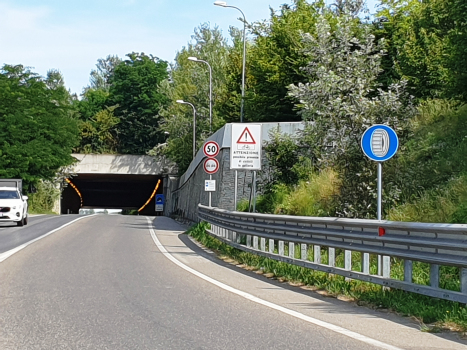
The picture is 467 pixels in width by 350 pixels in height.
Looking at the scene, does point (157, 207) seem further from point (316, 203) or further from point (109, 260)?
point (109, 260)

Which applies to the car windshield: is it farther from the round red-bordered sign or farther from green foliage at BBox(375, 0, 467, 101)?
green foliage at BBox(375, 0, 467, 101)

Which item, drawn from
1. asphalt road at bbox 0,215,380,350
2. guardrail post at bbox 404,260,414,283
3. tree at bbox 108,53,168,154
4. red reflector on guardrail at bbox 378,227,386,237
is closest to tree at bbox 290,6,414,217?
asphalt road at bbox 0,215,380,350

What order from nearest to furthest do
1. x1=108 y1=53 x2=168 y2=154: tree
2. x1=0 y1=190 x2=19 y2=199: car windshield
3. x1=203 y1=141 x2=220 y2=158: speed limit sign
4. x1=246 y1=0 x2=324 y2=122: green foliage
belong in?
1. x1=203 y1=141 x2=220 y2=158: speed limit sign
2. x1=0 y1=190 x2=19 y2=199: car windshield
3. x1=246 y1=0 x2=324 y2=122: green foliage
4. x1=108 y1=53 x2=168 y2=154: tree

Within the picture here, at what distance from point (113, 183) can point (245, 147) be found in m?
68.9

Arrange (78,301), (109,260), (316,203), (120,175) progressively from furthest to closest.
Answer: (120,175) < (316,203) < (109,260) < (78,301)

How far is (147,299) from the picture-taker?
9.89 meters

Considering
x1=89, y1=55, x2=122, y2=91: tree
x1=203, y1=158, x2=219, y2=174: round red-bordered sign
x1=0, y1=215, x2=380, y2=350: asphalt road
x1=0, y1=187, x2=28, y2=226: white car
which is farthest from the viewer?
x1=89, y1=55, x2=122, y2=91: tree

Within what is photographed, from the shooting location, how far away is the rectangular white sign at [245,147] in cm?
1862

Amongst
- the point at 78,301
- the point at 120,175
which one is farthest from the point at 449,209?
the point at 120,175

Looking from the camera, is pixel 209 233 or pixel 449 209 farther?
pixel 209 233

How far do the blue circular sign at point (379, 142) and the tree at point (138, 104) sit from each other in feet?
232

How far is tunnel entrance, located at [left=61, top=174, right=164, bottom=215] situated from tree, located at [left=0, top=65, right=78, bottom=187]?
1145 cm

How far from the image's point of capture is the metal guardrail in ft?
27.7

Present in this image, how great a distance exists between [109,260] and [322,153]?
7616 millimetres
